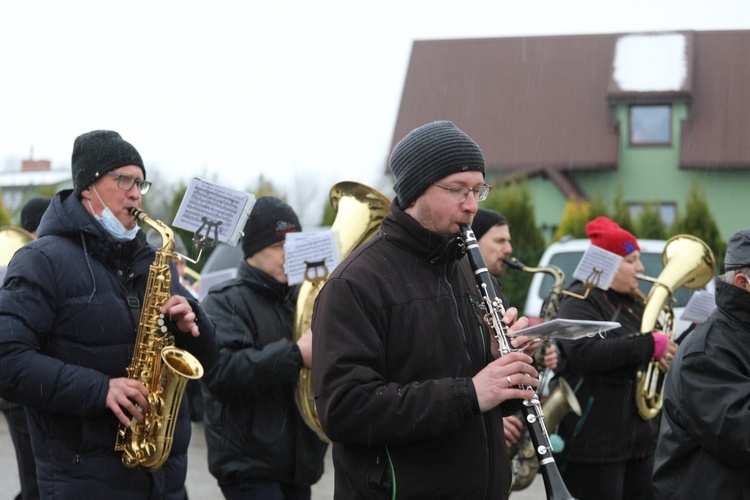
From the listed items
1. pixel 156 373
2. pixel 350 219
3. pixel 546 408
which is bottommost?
pixel 546 408

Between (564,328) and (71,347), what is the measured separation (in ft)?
5.78

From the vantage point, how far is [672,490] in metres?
3.46

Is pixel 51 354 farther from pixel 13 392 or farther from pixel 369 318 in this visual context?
pixel 369 318

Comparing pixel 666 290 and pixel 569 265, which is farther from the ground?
pixel 666 290

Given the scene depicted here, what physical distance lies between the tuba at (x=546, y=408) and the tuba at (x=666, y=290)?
1.24 ft

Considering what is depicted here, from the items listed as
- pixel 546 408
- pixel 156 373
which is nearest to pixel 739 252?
pixel 546 408

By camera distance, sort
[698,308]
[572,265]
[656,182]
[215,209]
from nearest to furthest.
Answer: [215,209] → [698,308] → [572,265] → [656,182]

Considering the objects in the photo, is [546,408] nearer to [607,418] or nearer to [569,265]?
[607,418]

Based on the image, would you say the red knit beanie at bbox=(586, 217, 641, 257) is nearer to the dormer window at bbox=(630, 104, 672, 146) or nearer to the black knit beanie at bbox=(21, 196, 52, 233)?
the black knit beanie at bbox=(21, 196, 52, 233)

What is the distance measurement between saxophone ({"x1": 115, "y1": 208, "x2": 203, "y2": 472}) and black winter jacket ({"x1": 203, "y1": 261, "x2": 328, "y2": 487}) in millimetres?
542

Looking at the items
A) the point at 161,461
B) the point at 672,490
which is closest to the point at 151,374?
the point at 161,461

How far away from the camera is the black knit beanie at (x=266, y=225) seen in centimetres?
463

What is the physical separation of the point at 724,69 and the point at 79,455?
2366 cm

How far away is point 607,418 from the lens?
5.00 meters
